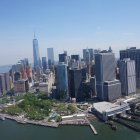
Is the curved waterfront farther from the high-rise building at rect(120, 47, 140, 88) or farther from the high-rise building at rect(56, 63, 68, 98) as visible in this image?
the high-rise building at rect(120, 47, 140, 88)

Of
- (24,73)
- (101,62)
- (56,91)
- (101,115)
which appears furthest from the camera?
(24,73)

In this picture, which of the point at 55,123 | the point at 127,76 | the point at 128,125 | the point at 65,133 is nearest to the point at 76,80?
the point at 127,76

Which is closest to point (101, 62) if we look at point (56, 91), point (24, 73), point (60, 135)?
point (56, 91)

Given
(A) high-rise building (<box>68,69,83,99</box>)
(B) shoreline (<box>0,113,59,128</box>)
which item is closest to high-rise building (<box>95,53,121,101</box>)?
(A) high-rise building (<box>68,69,83,99</box>)

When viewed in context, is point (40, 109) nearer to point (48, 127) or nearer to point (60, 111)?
point (60, 111)

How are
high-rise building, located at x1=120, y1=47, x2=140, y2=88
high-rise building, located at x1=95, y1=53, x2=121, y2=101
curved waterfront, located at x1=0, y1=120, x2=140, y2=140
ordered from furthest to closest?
high-rise building, located at x1=120, y1=47, x2=140, y2=88 < high-rise building, located at x1=95, y1=53, x2=121, y2=101 < curved waterfront, located at x1=0, y1=120, x2=140, y2=140
